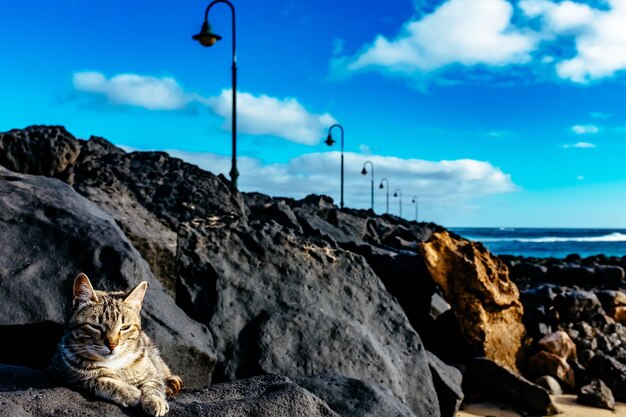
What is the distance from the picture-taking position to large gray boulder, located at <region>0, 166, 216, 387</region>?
449 centimetres

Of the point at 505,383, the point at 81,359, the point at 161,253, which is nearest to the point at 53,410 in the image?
the point at 81,359

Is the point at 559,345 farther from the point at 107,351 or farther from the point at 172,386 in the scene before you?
the point at 107,351

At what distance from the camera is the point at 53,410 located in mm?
3277

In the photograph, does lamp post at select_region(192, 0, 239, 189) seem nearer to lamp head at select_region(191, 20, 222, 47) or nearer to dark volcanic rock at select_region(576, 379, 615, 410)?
lamp head at select_region(191, 20, 222, 47)

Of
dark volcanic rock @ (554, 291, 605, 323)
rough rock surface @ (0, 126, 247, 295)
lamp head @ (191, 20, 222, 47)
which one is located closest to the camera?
rough rock surface @ (0, 126, 247, 295)

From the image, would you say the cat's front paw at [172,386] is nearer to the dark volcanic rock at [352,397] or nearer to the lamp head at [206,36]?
the dark volcanic rock at [352,397]

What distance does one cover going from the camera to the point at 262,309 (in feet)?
18.6

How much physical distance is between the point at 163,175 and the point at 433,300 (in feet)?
16.4

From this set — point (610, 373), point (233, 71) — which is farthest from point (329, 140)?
point (610, 373)

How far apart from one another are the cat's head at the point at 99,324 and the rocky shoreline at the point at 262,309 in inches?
11.1

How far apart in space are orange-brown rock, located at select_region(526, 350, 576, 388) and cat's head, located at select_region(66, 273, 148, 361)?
6.43 m

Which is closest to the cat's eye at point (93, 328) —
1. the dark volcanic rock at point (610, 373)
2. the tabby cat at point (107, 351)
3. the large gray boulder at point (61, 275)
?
the tabby cat at point (107, 351)

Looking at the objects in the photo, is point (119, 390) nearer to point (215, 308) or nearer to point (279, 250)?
point (215, 308)

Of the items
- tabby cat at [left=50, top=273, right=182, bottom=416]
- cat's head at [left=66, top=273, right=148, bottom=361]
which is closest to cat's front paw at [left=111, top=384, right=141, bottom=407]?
tabby cat at [left=50, top=273, right=182, bottom=416]
